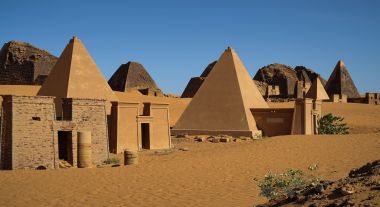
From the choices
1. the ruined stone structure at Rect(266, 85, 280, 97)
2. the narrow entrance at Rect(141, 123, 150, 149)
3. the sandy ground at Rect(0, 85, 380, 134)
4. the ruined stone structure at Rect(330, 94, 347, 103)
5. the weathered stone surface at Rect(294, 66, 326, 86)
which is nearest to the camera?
the narrow entrance at Rect(141, 123, 150, 149)

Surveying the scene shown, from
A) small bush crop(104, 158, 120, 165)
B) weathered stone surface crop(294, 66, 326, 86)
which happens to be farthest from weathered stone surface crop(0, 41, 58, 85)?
weathered stone surface crop(294, 66, 326, 86)

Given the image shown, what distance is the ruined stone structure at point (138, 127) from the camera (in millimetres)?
18016

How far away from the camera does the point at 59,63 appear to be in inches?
818

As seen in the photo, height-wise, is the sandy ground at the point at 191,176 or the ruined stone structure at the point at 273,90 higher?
the ruined stone structure at the point at 273,90

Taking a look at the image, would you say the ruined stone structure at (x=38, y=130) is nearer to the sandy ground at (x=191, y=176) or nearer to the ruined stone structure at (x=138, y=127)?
the sandy ground at (x=191, y=176)

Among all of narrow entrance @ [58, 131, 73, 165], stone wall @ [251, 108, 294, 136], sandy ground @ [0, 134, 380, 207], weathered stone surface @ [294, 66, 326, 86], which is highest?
weathered stone surface @ [294, 66, 326, 86]

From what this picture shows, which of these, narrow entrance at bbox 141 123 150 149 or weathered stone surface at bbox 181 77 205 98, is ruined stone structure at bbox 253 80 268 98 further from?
narrow entrance at bbox 141 123 150 149

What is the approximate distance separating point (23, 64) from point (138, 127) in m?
17.4

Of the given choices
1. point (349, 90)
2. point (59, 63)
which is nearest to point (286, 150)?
point (59, 63)

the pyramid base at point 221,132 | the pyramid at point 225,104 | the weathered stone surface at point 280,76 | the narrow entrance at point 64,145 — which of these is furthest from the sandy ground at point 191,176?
the weathered stone surface at point 280,76

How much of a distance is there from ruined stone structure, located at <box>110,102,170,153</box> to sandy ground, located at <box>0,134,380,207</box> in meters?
1.15

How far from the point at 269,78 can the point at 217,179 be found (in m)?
47.2

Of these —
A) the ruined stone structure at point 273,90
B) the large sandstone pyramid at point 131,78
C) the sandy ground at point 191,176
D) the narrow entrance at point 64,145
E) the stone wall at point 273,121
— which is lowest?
the sandy ground at point 191,176

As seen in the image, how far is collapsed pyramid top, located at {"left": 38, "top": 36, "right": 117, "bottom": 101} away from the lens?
19.7 metres
